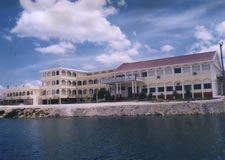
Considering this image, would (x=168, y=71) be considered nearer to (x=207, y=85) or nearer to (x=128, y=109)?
(x=207, y=85)

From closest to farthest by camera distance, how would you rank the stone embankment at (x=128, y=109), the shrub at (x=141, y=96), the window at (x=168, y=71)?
1. the stone embankment at (x=128, y=109)
2. the shrub at (x=141, y=96)
3. the window at (x=168, y=71)

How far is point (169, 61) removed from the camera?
165 feet

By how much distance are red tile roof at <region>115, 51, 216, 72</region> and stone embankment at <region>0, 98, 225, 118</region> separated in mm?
13745

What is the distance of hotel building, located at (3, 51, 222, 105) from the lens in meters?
45.2

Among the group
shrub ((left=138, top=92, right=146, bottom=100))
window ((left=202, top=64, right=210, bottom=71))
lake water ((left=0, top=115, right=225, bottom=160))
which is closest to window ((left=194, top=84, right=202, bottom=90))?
window ((left=202, top=64, right=210, bottom=71))

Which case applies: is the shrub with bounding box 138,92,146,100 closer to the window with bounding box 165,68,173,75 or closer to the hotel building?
the hotel building

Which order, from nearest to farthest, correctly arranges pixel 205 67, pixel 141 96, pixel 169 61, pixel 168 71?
1. pixel 205 67
2. pixel 141 96
3. pixel 168 71
4. pixel 169 61

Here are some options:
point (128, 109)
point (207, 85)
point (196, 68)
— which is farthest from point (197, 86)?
point (128, 109)

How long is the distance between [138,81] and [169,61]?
8263mm

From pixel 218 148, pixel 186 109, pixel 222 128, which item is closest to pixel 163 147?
pixel 218 148

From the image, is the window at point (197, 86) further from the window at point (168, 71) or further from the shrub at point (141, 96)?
the shrub at point (141, 96)

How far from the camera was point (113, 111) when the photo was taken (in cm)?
3828

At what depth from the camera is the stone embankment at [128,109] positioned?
33875 millimetres

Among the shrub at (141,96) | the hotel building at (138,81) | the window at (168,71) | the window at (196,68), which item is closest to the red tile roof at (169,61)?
the hotel building at (138,81)
